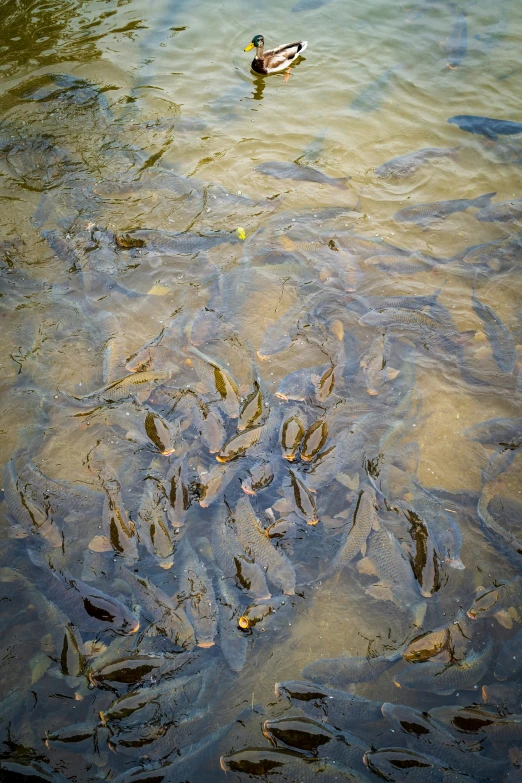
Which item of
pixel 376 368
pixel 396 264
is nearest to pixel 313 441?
pixel 376 368

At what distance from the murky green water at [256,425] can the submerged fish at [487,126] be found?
19 cm

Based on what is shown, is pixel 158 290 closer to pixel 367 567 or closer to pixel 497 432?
pixel 367 567

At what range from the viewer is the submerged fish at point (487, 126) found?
7.49 meters

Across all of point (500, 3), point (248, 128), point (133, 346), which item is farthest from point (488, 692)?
point (500, 3)

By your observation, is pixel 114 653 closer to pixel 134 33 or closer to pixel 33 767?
pixel 33 767

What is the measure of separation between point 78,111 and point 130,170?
1.71 metres

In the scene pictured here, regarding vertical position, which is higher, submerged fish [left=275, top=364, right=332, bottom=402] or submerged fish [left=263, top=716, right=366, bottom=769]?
submerged fish [left=275, top=364, right=332, bottom=402]

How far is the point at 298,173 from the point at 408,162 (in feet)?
4.96

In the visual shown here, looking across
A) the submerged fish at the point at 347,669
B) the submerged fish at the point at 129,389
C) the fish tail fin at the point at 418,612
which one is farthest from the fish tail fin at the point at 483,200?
the submerged fish at the point at 347,669

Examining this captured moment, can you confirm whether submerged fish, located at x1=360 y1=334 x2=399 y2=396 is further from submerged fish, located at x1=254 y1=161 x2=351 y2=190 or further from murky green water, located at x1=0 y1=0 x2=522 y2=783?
submerged fish, located at x1=254 y1=161 x2=351 y2=190

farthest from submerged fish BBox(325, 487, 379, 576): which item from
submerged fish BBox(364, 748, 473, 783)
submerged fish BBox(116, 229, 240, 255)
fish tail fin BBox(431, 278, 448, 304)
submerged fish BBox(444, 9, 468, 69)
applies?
submerged fish BBox(444, 9, 468, 69)

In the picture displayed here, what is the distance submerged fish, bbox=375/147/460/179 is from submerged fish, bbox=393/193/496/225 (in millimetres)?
731

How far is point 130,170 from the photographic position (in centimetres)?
692

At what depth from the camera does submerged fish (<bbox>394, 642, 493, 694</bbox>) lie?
10.9 feet
